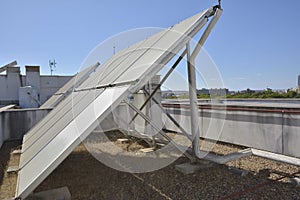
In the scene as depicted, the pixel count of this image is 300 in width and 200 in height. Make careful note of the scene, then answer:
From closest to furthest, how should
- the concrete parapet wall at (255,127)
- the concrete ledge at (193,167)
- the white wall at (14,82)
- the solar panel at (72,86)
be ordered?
1. the concrete ledge at (193,167)
2. the concrete parapet wall at (255,127)
3. the solar panel at (72,86)
4. the white wall at (14,82)

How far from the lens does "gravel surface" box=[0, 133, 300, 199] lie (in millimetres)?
3398

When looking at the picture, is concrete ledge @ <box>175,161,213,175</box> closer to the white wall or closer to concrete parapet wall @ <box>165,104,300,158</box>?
concrete parapet wall @ <box>165,104,300,158</box>

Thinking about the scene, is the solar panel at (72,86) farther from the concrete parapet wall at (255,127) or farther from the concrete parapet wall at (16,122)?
the concrete parapet wall at (255,127)

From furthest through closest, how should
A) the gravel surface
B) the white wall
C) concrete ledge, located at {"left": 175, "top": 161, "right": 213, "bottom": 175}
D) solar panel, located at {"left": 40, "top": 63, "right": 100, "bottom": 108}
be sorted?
the white wall
solar panel, located at {"left": 40, "top": 63, "right": 100, "bottom": 108}
concrete ledge, located at {"left": 175, "top": 161, "right": 213, "bottom": 175}
the gravel surface

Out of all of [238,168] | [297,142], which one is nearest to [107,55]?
[238,168]

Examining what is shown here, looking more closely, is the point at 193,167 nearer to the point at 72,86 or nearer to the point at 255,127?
the point at 255,127

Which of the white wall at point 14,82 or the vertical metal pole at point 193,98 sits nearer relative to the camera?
the vertical metal pole at point 193,98

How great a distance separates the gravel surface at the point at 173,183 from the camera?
11.1 ft

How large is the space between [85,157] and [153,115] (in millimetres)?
2639

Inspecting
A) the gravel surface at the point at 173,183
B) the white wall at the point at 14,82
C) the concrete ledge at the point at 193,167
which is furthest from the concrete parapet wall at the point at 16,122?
the white wall at the point at 14,82

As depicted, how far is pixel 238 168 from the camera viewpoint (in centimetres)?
449

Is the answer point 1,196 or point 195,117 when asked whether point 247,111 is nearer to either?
point 195,117

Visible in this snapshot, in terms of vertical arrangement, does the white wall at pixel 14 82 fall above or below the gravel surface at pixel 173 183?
above

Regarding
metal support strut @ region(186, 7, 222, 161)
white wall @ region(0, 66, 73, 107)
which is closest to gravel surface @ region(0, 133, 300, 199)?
metal support strut @ region(186, 7, 222, 161)
